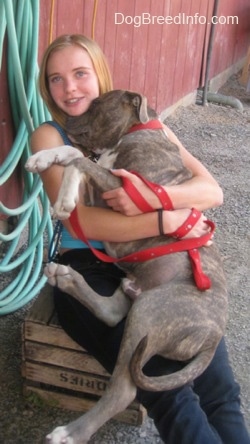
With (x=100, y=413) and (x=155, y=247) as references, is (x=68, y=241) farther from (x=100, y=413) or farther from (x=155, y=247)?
(x=100, y=413)

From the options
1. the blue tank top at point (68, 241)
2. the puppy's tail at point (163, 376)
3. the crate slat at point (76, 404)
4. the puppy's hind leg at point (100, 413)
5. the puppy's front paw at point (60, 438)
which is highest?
the blue tank top at point (68, 241)

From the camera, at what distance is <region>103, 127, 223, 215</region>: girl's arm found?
7.79ft

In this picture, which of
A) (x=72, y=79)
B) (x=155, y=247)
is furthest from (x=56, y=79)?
(x=155, y=247)

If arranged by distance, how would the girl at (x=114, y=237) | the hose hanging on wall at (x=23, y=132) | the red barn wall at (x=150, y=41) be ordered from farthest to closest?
1. the red barn wall at (x=150, y=41)
2. the hose hanging on wall at (x=23, y=132)
3. the girl at (x=114, y=237)

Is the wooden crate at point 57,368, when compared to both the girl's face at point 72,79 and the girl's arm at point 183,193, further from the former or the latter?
the girl's face at point 72,79

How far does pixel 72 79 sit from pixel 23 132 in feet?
2.08

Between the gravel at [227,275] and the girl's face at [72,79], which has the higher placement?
the girl's face at [72,79]

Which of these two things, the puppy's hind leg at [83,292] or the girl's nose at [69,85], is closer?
the puppy's hind leg at [83,292]

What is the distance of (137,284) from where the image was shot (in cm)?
241

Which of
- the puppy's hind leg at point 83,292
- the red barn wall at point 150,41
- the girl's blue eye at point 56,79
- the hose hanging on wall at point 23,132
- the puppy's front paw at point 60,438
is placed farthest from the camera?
the red barn wall at point 150,41

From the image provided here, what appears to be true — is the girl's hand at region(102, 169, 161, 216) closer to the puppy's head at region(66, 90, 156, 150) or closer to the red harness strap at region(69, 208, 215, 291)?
the red harness strap at region(69, 208, 215, 291)

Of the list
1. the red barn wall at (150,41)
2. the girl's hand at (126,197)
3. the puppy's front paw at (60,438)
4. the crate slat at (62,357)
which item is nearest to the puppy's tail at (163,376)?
the puppy's front paw at (60,438)

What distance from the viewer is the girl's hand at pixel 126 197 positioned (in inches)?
92.5

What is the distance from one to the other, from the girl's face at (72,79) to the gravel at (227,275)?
1203 mm
